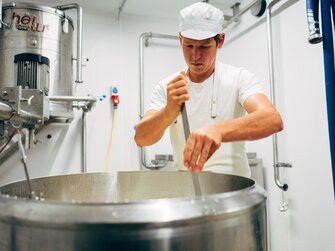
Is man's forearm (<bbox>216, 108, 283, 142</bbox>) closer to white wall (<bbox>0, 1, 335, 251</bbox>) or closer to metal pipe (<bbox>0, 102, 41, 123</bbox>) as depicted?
metal pipe (<bbox>0, 102, 41, 123</bbox>)

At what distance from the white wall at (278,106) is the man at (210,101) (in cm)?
59

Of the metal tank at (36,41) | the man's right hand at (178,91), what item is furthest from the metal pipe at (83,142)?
the man's right hand at (178,91)

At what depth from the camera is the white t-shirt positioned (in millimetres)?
834

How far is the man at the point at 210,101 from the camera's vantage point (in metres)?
0.69

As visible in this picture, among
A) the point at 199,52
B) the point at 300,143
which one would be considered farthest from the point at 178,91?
the point at 300,143

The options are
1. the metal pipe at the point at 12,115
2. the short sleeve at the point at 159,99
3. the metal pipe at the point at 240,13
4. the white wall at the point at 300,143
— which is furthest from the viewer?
the metal pipe at the point at 240,13

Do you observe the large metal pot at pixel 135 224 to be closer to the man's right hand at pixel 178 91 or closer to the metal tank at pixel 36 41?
the man's right hand at pixel 178 91

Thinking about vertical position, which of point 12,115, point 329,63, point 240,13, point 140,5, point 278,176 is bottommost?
point 278,176

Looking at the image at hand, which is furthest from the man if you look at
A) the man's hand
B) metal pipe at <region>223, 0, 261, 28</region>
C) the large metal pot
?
metal pipe at <region>223, 0, 261, 28</region>

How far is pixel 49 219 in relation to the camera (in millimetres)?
309

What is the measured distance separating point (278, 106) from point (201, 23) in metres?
0.84

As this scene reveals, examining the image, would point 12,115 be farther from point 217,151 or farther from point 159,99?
point 217,151

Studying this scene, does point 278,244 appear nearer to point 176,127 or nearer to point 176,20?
point 176,127

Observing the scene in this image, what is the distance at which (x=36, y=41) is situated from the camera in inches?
56.1
